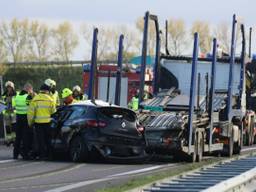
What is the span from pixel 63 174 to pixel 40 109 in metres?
3.57

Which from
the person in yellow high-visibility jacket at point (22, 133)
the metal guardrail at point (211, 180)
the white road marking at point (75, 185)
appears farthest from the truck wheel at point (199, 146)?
the white road marking at point (75, 185)

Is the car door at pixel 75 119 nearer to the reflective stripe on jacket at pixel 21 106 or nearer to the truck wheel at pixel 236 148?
the reflective stripe on jacket at pixel 21 106

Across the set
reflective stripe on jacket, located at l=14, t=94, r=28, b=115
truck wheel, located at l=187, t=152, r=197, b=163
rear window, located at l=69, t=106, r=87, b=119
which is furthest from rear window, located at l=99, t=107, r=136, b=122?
reflective stripe on jacket, located at l=14, t=94, r=28, b=115

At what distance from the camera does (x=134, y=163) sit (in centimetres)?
1845

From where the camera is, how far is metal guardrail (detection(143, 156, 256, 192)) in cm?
977

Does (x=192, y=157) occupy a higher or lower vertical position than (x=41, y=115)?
lower

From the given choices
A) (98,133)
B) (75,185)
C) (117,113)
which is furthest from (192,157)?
(75,185)

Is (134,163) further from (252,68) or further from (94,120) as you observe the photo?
(252,68)

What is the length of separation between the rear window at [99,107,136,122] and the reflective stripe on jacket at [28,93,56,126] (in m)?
1.21

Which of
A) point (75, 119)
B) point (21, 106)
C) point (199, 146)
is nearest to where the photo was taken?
point (75, 119)

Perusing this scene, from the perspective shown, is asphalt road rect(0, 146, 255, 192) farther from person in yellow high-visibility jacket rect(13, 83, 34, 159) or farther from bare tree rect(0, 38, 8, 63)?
bare tree rect(0, 38, 8, 63)

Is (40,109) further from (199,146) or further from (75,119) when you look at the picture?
(199,146)

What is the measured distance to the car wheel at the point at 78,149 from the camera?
17828 millimetres

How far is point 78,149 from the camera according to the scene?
18.0 meters
